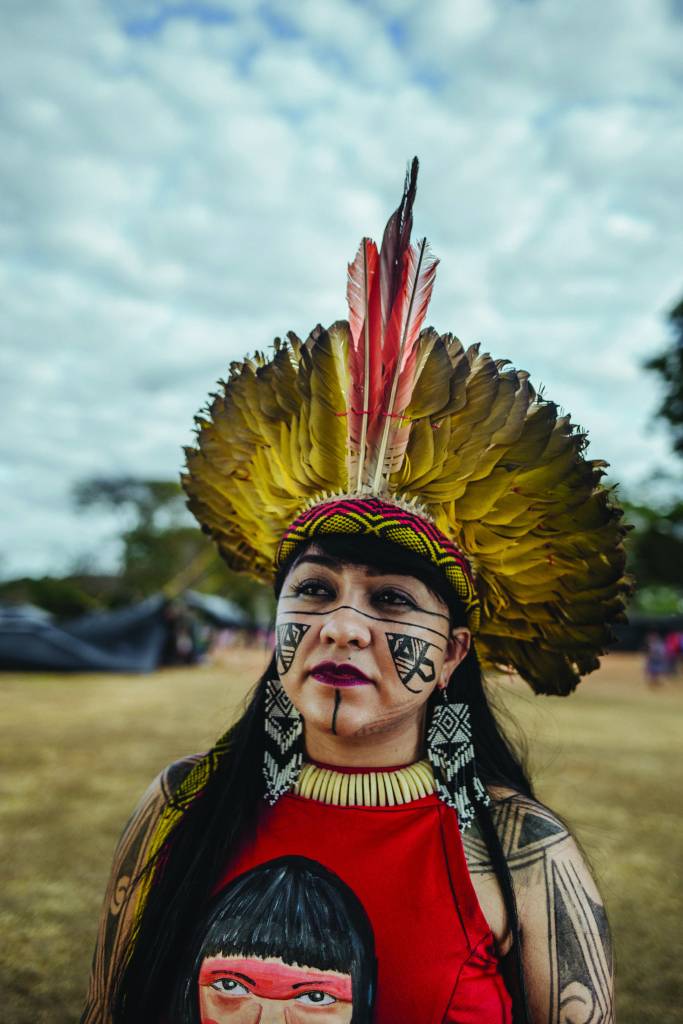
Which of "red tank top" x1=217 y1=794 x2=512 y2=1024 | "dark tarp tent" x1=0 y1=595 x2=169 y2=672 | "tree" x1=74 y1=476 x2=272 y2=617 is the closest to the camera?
"red tank top" x1=217 y1=794 x2=512 y2=1024

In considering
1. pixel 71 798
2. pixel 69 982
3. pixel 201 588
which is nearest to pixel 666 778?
pixel 71 798

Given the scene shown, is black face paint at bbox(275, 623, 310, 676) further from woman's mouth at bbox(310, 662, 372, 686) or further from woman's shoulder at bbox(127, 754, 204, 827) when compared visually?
woman's shoulder at bbox(127, 754, 204, 827)

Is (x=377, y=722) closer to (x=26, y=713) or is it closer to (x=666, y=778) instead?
(x=666, y=778)

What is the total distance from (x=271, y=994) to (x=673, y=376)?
24133 millimetres

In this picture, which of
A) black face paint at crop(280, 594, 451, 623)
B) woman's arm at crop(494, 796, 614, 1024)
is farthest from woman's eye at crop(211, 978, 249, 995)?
black face paint at crop(280, 594, 451, 623)

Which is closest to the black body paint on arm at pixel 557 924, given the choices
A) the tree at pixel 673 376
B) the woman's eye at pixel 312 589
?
the woman's eye at pixel 312 589

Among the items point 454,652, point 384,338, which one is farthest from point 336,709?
point 384,338

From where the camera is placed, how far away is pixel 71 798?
573 cm

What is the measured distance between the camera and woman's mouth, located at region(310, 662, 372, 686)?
1.76 m

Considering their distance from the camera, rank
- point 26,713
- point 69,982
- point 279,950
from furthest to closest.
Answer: point 26,713 < point 69,982 < point 279,950

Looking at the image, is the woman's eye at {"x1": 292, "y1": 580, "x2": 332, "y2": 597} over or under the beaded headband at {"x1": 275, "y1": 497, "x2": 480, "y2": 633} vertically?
under

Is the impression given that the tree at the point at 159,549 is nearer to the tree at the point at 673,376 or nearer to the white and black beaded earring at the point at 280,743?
the tree at the point at 673,376

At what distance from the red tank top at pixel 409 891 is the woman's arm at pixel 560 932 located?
0.10 metres

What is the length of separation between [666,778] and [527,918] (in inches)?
261
